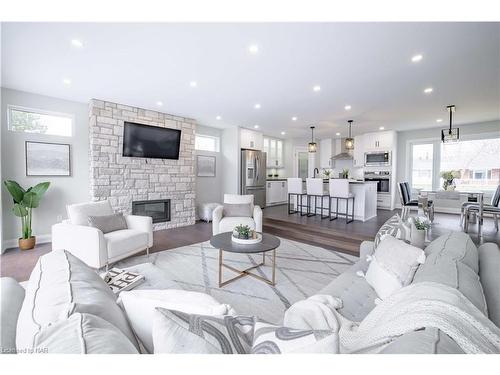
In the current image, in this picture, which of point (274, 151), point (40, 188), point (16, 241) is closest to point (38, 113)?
point (40, 188)

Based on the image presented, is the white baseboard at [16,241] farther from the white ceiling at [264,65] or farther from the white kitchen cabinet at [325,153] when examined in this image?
the white kitchen cabinet at [325,153]

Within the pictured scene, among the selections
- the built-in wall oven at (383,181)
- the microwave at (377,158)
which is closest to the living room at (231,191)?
the microwave at (377,158)

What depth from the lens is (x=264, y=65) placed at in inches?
112

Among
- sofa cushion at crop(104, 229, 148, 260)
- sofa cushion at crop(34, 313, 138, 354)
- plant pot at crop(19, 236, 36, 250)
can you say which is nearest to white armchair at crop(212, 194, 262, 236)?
sofa cushion at crop(104, 229, 148, 260)

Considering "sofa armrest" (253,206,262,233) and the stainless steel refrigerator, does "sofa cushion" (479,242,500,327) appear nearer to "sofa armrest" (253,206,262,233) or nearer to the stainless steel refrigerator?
"sofa armrest" (253,206,262,233)

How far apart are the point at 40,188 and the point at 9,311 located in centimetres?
380

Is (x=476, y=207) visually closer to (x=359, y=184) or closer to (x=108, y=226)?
(x=359, y=184)

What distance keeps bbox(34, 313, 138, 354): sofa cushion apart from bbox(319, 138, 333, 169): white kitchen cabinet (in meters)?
8.24

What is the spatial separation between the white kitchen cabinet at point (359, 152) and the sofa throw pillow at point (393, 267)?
6378 mm

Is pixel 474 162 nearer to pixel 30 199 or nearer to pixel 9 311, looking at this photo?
pixel 9 311

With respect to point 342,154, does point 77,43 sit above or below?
above
